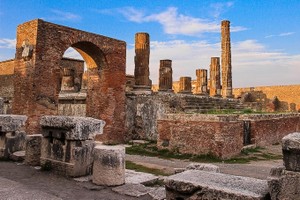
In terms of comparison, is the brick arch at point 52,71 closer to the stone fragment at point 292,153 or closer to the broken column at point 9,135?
the broken column at point 9,135

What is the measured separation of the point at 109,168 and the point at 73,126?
1.02 m

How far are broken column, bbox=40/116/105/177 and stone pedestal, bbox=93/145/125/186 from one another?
1.64 feet

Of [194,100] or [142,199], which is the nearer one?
[142,199]

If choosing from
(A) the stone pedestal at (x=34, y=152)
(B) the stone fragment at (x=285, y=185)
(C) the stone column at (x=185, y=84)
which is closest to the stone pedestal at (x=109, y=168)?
(A) the stone pedestal at (x=34, y=152)

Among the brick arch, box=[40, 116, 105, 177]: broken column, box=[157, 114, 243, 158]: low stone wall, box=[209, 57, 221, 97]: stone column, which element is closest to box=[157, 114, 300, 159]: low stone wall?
box=[157, 114, 243, 158]: low stone wall

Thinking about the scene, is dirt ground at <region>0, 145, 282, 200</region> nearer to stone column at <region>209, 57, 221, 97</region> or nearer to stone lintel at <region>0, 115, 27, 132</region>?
stone lintel at <region>0, 115, 27, 132</region>

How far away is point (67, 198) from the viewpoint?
382cm

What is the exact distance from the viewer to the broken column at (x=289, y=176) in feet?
8.57

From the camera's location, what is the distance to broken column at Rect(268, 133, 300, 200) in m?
2.61

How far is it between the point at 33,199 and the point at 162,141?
6.63m

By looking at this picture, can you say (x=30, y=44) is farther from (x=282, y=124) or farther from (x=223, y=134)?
(x=282, y=124)

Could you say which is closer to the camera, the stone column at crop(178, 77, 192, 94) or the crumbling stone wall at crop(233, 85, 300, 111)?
the stone column at crop(178, 77, 192, 94)

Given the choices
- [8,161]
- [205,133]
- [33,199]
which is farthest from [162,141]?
[33,199]

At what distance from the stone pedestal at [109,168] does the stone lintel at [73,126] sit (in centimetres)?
61
